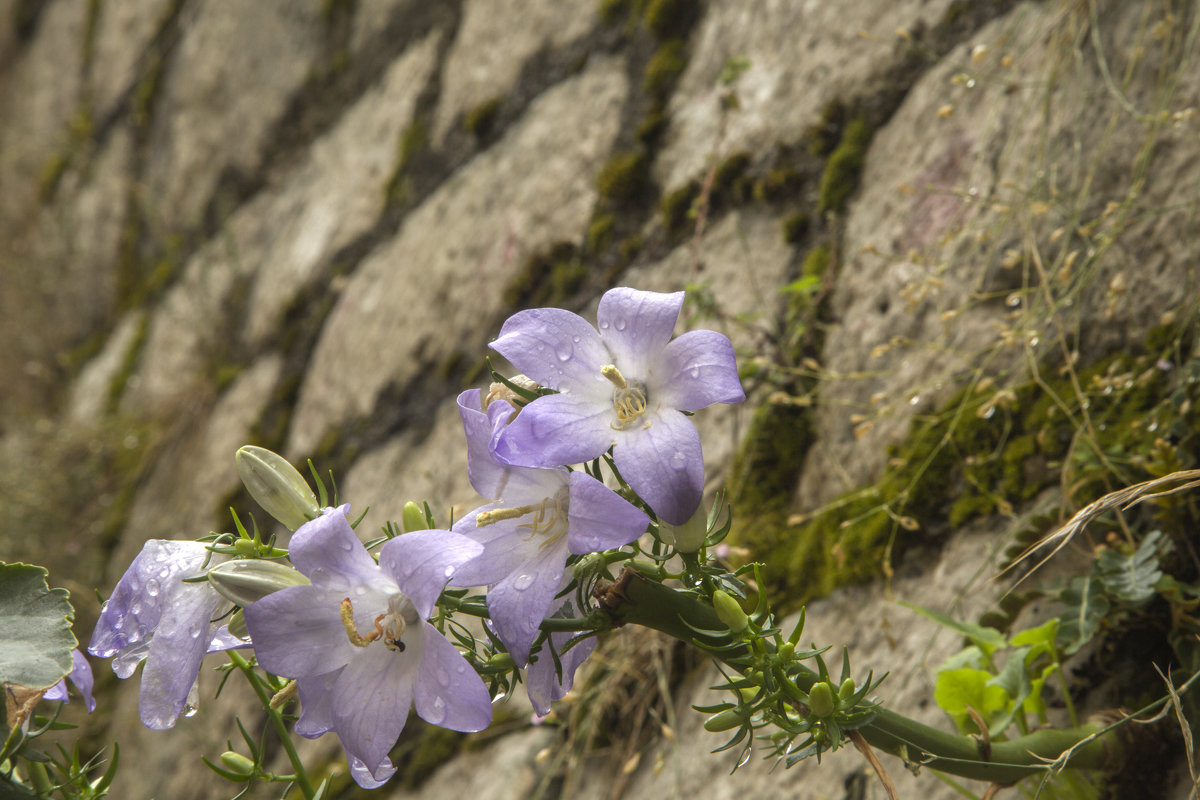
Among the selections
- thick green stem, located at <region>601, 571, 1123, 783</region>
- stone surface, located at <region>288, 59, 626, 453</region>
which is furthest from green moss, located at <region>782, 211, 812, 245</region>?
thick green stem, located at <region>601, 571, 1123, 783</region>

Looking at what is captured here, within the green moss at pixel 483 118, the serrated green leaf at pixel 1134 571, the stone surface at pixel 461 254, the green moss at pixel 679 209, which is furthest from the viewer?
the green moss at pixel 483 118

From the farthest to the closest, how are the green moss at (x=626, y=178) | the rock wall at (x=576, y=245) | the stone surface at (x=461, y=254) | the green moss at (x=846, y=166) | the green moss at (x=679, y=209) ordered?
the stone surface at (x=461, y=254) < the green moss at (x=626, y=178) < the green moss at (x=679, y=209) < the green moss at (x=846, y=166) < the rock wall at (x=576, y=245)

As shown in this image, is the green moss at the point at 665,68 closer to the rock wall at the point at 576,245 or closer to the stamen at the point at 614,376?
the rock wall at the point at 576,245

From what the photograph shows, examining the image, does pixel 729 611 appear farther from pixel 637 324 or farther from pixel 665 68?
pixel 665 68

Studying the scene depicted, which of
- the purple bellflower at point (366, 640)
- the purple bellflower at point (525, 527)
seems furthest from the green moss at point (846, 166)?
the purple bellflower at point (366, 640)

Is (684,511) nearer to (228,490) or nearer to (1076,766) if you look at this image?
(1076,766)
